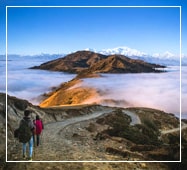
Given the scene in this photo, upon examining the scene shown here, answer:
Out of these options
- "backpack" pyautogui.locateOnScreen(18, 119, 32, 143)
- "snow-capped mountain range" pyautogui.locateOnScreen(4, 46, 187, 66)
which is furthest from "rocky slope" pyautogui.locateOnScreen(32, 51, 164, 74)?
"backpack" pyautogui.locateOnScreen(18, 119, 32, 143)

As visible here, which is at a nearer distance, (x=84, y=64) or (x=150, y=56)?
(x=150, y=56)

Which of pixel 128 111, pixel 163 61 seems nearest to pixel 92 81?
pixel 163 61

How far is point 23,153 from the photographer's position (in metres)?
11.6

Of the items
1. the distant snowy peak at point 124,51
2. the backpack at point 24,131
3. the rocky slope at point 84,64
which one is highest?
the distant snowy peak at point 124,51

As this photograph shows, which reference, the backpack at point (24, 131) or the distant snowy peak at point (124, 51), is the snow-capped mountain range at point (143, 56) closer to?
the distant snowy peak at point (124, 51)

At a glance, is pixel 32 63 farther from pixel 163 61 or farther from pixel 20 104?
pixel 20 104

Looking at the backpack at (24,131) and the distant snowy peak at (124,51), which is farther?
the distant snowy peak at (124,51)

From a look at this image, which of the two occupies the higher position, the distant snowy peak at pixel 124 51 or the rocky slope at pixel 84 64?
the distant snowy peak at pixel 124 51

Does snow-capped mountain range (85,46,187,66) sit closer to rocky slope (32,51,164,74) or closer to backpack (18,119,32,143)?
rocky slope (32,51,164,74)

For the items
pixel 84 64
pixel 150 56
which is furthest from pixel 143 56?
pixel 84 64

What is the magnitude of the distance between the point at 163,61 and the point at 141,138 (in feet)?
15.6

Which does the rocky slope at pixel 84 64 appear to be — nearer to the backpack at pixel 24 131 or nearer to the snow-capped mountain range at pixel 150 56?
the snow-capped mountain range at pixel 150 56

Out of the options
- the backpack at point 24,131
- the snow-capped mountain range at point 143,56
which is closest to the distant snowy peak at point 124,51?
the snow-capped mountain range at point 143,56

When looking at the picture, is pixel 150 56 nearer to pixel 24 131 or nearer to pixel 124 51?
pixel 124 51
